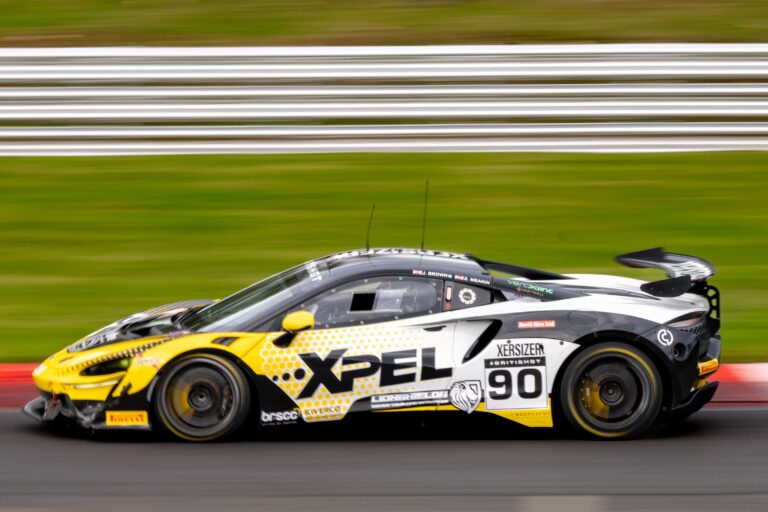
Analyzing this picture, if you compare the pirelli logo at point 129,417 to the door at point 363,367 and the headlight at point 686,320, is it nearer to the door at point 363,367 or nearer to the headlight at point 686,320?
the door at point 363,367

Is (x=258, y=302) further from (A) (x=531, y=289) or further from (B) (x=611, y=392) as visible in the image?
(B) (x=611, y=392)

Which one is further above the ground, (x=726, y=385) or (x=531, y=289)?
(x=531, y=289)

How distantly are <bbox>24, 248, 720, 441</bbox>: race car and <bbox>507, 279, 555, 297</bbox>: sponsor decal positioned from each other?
1 centimetres

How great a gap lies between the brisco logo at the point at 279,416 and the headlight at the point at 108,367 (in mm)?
820

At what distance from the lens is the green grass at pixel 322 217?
1039 centimetres

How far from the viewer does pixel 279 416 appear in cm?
632

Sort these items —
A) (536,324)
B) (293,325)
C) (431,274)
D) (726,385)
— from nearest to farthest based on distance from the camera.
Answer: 1. (293,325)
2. (536,324)
3. (431,274)
4. (726,385)

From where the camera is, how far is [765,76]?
489 inches

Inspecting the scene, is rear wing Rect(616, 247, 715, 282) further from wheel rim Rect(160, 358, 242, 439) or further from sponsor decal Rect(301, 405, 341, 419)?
wheel rim Rect(160, 358, 242, 439)

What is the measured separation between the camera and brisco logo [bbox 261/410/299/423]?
632 cm

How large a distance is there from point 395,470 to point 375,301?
101 centimetres

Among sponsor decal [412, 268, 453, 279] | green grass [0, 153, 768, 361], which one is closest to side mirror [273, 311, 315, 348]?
sponsor decal [412, 268, 453, 279]

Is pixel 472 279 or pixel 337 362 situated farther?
pixel 472 279

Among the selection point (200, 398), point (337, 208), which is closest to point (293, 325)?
point (200, 398)
